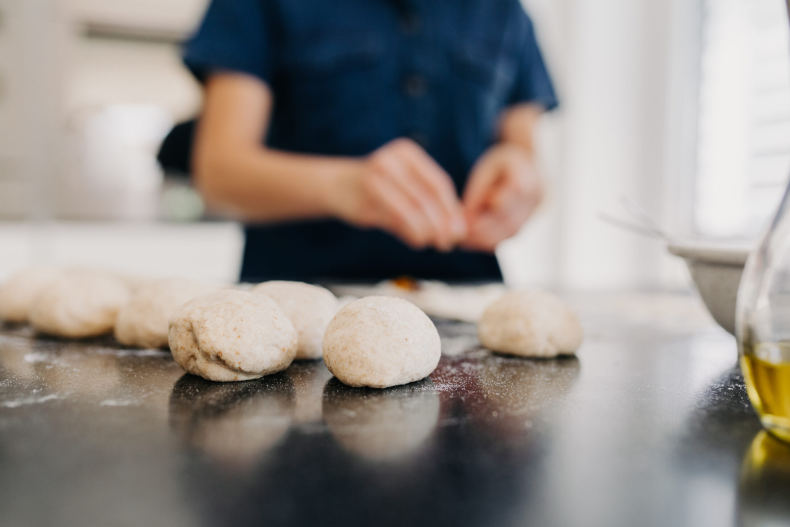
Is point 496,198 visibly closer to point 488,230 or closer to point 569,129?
point 488,230

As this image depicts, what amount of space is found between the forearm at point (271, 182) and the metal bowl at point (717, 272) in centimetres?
63

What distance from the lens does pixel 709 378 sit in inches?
21.9

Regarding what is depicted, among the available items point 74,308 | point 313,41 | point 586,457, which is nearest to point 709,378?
point 586,457

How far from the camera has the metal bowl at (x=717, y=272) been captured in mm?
593

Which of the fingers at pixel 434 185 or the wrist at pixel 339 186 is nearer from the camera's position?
the fingers at pixel 434 185

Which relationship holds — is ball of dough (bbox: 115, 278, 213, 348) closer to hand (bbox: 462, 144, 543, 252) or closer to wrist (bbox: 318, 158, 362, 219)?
wrist (bbox: 318, 158, 362, 219)

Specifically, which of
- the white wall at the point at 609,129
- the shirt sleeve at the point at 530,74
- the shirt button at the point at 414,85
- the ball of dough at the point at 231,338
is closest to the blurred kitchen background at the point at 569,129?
the white wall at the point at 609,129

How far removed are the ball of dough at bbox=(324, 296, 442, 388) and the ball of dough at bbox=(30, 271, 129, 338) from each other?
309mm

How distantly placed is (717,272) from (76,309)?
26.7 inches

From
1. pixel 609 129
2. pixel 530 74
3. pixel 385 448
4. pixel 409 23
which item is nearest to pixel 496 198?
pixel 409 23

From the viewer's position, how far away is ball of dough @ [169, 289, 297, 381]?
0.49 meters

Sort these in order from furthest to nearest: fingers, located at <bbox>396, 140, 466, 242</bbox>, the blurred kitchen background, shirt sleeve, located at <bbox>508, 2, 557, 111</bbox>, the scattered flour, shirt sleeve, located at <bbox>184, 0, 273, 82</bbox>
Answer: the blurred kitchen background, shirt sleeve, located at <bbox>508, 2, 557, 111</bbox>, shirt sleeve, located at <bbox>184, 0, 273, 82</bbox>, fingers, located at <bbox>396, 140, 466, 242</bbox>, the scattered flour

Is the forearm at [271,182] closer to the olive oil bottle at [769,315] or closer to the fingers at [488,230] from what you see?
the fingers at [488,230]

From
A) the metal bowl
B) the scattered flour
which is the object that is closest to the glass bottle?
the metal bowl
